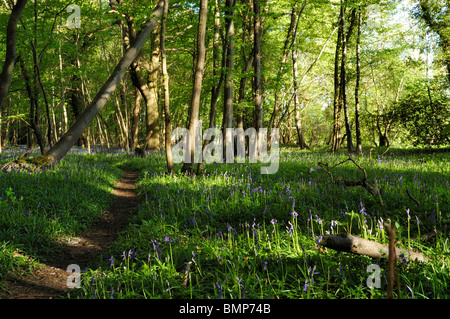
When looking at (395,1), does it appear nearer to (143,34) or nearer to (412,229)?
(143,34)

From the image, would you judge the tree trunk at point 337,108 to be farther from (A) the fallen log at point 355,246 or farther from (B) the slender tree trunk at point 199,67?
(A) the fallen log at point 355,246

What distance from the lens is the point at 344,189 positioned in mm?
5137

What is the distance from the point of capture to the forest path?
3.02 meters

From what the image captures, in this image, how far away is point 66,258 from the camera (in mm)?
4051

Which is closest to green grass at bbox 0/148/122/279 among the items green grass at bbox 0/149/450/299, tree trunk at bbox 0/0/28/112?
green grass at bbox 0/149/450/299

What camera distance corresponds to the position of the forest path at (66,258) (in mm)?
3021

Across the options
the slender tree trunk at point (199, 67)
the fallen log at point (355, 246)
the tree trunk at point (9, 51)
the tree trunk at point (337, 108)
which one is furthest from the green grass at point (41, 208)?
the tree trunk at point (337, 108)

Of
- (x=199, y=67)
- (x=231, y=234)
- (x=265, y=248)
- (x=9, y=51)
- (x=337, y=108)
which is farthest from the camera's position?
(x=337, y=108)

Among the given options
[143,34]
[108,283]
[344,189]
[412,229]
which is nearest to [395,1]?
[143,34]

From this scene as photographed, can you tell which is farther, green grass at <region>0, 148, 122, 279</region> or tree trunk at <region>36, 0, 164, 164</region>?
tree trunk at <region>36, 0, 164, 164</region>

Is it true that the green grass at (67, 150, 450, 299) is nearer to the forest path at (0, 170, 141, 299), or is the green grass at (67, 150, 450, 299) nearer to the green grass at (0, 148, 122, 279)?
the forest path at (0, 170, 141, 299)

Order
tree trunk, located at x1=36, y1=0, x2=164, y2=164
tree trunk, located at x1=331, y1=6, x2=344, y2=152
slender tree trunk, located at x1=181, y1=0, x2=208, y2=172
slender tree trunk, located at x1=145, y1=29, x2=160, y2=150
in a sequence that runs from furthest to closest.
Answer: slender tree trunk, located at x1=145, y1=29, x2=160, y2=150
tree trunk, located at x1=331, y1=6, x2=344, y2=152
tree trunk, located at x1=36, y1=0, x2=164, y2=164
slender tree trunk, located at x1=181, y1=0, x2=208, y2=172

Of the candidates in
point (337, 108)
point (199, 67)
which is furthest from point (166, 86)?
point (337, 108)

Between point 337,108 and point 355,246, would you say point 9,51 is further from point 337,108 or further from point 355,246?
point 337,108
